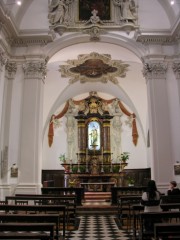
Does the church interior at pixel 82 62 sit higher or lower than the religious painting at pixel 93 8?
lower

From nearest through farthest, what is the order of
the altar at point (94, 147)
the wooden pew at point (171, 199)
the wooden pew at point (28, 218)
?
the wooden pew at point (28, 218)
the wooden pew at point (171, 199)
the altar at point (94, 147)

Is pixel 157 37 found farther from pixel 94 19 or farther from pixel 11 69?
pixel 11 69

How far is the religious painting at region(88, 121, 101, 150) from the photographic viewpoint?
728 inches

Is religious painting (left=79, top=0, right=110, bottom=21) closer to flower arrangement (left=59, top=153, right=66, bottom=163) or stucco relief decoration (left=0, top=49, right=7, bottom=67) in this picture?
stucco relief decoration (left=0, top=49, right=7, bottom=67)

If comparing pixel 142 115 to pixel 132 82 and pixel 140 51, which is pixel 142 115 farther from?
pixel 140 51

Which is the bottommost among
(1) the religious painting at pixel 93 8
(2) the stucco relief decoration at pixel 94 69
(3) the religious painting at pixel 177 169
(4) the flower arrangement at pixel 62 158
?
(3) the religious painting at pixel 177 169

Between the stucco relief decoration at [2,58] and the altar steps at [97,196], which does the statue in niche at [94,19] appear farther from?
the altar steps at [97,196]

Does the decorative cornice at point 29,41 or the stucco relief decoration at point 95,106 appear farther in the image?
the stucco relief decoration at point 95,106

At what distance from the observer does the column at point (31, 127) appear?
33.0ft

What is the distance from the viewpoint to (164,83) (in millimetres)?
10727

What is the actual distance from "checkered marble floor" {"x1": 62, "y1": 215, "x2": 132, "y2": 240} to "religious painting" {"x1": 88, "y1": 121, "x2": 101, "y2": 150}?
1001 cm

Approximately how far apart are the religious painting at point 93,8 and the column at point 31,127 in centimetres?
259

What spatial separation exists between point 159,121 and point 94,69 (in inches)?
252

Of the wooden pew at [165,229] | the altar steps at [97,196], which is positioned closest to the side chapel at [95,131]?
the altar steps at [97,196]
